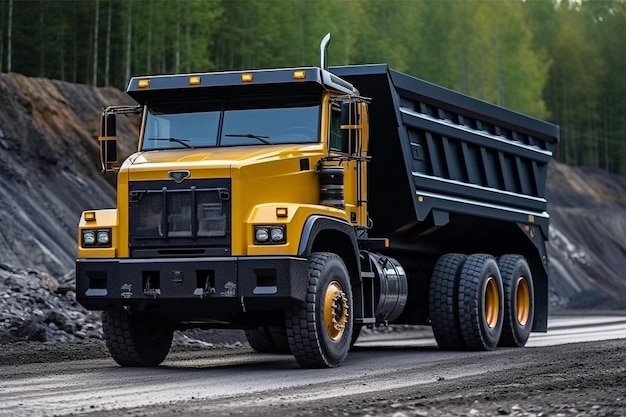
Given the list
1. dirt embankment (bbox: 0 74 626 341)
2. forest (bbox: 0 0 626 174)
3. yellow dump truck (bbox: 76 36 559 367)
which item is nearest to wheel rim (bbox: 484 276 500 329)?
yellow dump truck (bbox: 76 36 559 367)

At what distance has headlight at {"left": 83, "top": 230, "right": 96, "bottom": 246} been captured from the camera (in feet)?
42.4

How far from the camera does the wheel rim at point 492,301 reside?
16.9 meters

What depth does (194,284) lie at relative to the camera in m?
12.4

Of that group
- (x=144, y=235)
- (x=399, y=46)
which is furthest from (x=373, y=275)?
(x=399, y=46)

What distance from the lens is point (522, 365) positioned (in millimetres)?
13602

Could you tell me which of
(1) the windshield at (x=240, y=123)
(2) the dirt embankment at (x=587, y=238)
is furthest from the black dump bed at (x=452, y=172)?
(2) the dirt embankment at (x=587, y=238)

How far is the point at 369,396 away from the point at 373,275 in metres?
4.28

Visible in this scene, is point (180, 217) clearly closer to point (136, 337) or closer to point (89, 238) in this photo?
point (89, 238)

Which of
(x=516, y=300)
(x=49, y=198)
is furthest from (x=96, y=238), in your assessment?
(x=49, y=198)

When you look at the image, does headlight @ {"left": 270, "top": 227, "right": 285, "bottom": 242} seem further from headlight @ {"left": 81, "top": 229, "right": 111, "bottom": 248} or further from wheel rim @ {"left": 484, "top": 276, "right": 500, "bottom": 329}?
wheel rim @ {"left": 484, "top": 276, "right": 500, "bottom": 329}

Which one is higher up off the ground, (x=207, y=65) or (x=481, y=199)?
(x=207, y=65)

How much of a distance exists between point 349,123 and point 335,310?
193cm

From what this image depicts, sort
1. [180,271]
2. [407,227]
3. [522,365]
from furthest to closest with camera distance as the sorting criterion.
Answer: [407,227] → [522,365] → [180,271]

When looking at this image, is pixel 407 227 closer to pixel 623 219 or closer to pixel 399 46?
pixel 623 219
